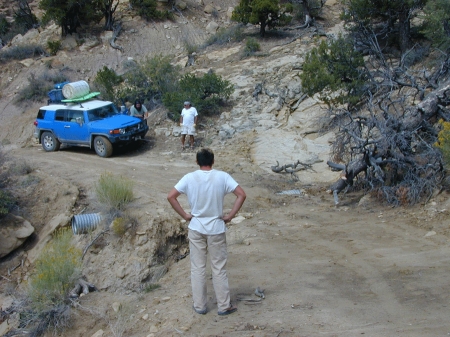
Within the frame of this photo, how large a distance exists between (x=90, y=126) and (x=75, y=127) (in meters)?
0.57

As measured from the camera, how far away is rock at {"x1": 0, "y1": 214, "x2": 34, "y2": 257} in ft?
32.9

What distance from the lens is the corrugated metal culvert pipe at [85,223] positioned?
30.8ft

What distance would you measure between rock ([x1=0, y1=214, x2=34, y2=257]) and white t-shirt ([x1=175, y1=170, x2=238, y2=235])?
20.1 feet

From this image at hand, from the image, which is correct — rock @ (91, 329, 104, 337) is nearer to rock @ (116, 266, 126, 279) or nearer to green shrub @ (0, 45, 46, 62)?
rock @ (116, 266, 126, 279)

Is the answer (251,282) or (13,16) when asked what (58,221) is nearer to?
(251,282)

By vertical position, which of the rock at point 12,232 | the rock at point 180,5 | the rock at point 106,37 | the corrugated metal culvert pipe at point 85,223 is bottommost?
the rock at point 12,232

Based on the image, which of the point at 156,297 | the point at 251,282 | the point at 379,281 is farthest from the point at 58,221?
the point at 379,281

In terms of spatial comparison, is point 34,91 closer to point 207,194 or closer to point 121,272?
point 121,272

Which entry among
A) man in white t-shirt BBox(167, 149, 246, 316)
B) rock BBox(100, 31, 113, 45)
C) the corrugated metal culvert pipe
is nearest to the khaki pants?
man in white t-shirt BBox(167, 149, 246, 316)

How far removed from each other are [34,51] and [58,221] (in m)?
19.5

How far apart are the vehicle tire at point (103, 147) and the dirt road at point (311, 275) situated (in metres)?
3.44

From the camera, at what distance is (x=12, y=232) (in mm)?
10102

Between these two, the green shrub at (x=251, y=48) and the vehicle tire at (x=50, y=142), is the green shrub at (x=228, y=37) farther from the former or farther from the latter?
the vehicle tire at (x=50, y=142)

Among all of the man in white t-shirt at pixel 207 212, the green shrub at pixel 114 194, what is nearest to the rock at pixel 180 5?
the green shrub at pixel 114 194
